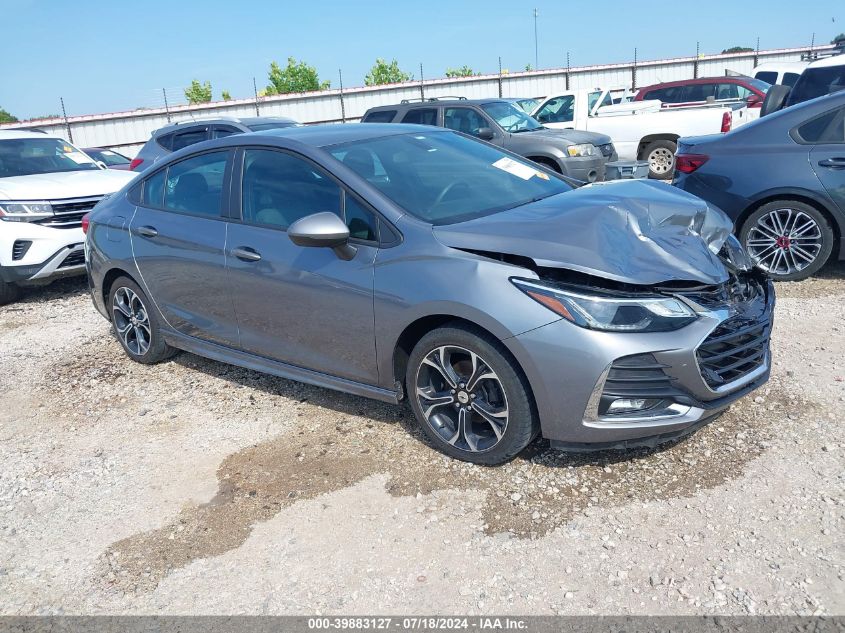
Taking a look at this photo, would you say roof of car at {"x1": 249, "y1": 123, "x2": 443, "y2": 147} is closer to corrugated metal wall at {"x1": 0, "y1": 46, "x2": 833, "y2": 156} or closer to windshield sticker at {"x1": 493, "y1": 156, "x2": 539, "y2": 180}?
windshield sticker at {"x1": 493, "y1": 156, "x2": 539, "y2": 180}

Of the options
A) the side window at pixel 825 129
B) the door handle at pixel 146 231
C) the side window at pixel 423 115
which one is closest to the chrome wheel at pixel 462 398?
the door handle at pixel 146 231

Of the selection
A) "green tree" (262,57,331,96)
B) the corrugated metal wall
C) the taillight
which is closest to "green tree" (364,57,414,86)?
"green tree" (262,57,331,96)

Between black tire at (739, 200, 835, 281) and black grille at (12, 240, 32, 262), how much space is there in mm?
6983

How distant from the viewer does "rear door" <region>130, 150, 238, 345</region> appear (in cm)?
456

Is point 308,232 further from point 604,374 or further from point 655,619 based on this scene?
point 655,619

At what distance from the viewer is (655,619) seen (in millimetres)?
2578

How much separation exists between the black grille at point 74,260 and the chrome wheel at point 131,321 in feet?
8.18

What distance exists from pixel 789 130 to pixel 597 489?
4.31 meters

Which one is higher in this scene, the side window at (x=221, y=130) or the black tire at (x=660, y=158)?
the side window at (x=221, y=130)

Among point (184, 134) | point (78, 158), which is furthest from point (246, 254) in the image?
point (184, 134)

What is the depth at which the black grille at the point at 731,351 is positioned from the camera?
129 inches

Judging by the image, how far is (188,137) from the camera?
38.1 ft

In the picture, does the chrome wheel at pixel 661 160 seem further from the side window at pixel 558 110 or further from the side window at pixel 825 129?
the side window at pixel 825 129

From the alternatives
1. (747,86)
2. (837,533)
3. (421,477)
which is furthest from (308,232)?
(747,86)
